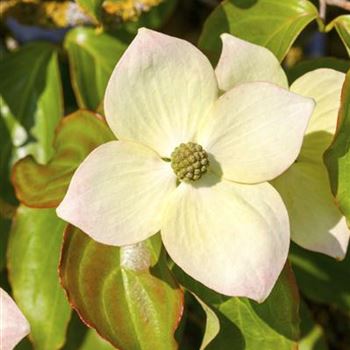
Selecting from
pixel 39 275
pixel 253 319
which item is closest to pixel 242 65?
pixel 253 319

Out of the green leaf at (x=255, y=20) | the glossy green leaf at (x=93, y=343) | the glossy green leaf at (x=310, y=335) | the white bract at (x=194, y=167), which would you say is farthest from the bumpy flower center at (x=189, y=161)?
the glossy green leaf at (x=310, y=335)

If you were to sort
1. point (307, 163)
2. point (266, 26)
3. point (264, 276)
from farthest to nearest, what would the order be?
point (266, 26) < point (307, 163) < point (264, 276)

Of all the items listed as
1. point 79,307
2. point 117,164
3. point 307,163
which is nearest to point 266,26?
point 307,163

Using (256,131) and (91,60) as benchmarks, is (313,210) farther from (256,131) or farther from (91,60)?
(91,60)

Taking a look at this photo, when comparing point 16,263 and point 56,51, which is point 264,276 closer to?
point 16,263

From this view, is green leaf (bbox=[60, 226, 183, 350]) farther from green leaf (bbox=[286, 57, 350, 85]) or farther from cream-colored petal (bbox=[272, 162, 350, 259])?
green leaf (bbox=[286, 57, 350, 85])

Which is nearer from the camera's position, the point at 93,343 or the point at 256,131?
the point at 256,131

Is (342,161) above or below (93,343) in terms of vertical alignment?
above
